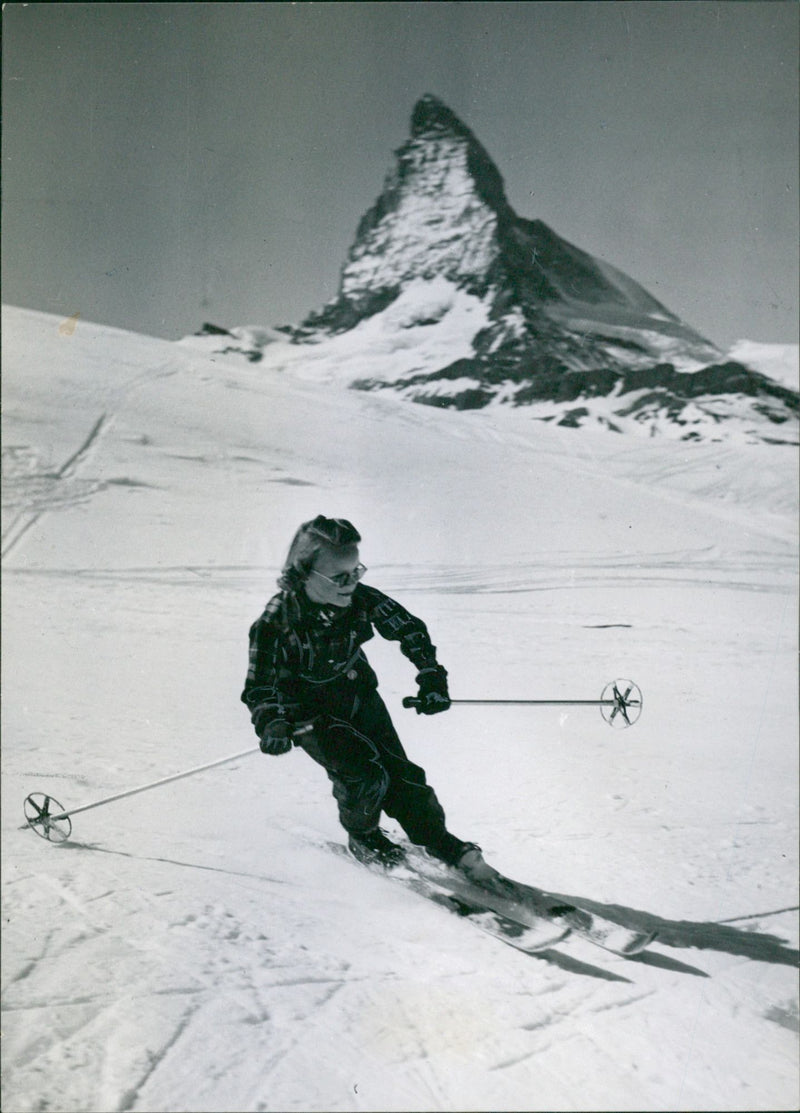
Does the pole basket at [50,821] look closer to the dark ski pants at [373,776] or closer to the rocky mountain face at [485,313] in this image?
the dark ski pants at [373,776]

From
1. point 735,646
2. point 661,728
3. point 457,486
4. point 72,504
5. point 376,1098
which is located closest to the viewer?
point 376,1098

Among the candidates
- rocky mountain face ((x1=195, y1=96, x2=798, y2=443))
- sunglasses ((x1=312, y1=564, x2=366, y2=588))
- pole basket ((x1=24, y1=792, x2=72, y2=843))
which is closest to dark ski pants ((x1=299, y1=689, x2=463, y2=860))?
sunglasses ((x1=312, y1=564, x2=366, y2=588))

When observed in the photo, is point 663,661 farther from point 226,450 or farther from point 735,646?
point 226,450

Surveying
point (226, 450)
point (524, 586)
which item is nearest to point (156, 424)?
point (226, 450)

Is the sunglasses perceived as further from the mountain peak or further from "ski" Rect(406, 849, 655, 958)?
the mountain peak

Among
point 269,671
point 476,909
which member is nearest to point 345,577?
point 269,671
